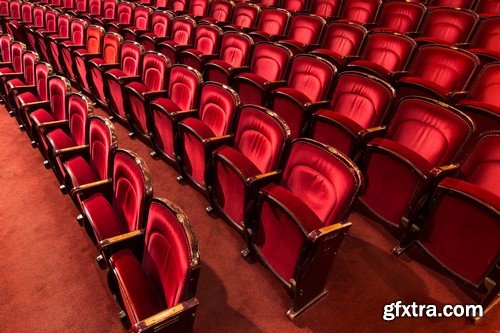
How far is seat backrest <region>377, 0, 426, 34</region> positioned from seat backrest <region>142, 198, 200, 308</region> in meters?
1.02

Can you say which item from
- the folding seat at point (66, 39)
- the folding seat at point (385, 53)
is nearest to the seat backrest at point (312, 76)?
the folding seat at point (385, 53)

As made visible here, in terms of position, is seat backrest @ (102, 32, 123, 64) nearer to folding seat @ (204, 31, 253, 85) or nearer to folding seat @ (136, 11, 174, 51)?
folding seat @ (136, 11, 174, 51)

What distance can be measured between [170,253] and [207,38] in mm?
833

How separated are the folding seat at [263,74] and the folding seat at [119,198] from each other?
0.38m

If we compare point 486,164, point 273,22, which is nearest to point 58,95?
point 273,22

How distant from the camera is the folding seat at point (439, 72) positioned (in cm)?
68

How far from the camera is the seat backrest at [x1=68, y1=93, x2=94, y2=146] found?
61 centimetres

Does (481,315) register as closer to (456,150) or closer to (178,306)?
(456,150)

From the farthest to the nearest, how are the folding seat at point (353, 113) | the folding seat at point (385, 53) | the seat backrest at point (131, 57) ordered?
the seat backrest at point (131, 57) → the folding seat at point (385, 53) → the folding seat at point (353, 113)

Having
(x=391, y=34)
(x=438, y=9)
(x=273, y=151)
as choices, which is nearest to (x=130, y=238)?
(x=273, y=151)

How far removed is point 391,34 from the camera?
854 mm

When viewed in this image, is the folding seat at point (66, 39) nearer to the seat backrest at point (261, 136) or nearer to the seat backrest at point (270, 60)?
the seat backrest at point (270, 60)

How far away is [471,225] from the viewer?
42 cm

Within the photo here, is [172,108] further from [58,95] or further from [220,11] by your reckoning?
[220,11]
